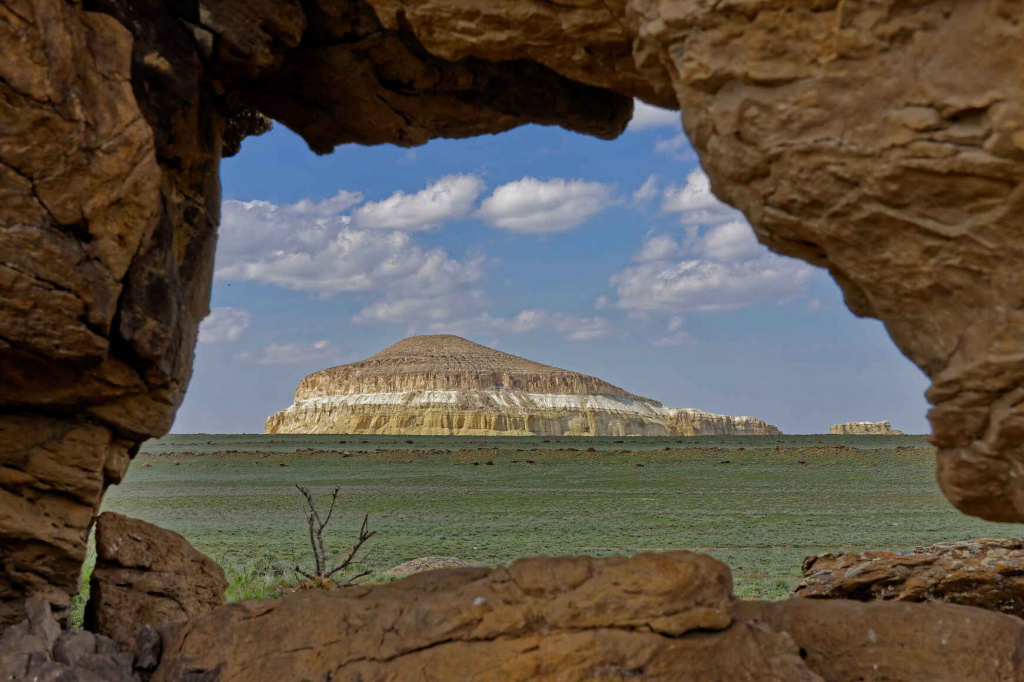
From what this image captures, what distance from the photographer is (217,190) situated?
9.45 m

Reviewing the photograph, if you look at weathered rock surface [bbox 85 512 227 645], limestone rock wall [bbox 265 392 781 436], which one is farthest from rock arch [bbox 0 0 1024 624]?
limestone rock wall [bbox 265 392 781 436]

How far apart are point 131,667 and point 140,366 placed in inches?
103

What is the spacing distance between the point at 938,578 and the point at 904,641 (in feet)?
9.01

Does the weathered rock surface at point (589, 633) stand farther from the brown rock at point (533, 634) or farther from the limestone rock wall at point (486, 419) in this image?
the limestone rock wall at point (486, 419)

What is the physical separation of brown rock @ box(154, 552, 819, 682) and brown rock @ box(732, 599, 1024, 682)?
0.42 meters

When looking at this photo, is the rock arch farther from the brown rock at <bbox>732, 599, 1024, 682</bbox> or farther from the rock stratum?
the rock stratum

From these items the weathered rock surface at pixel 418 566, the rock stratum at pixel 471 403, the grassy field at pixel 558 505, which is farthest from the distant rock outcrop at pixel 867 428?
the weathered rock surface at pixel 418 566

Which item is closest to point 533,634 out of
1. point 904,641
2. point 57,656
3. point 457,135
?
point 904,641

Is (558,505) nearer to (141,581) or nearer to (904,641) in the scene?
(141,581)

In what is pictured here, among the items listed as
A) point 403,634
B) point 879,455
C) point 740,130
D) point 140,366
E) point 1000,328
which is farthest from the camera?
point 879,455

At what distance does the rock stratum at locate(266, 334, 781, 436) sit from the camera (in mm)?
108312

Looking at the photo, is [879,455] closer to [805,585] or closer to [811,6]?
[805,585]

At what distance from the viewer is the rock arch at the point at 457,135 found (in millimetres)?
5082

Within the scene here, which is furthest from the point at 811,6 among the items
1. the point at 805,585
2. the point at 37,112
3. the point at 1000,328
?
the point at 805,585
